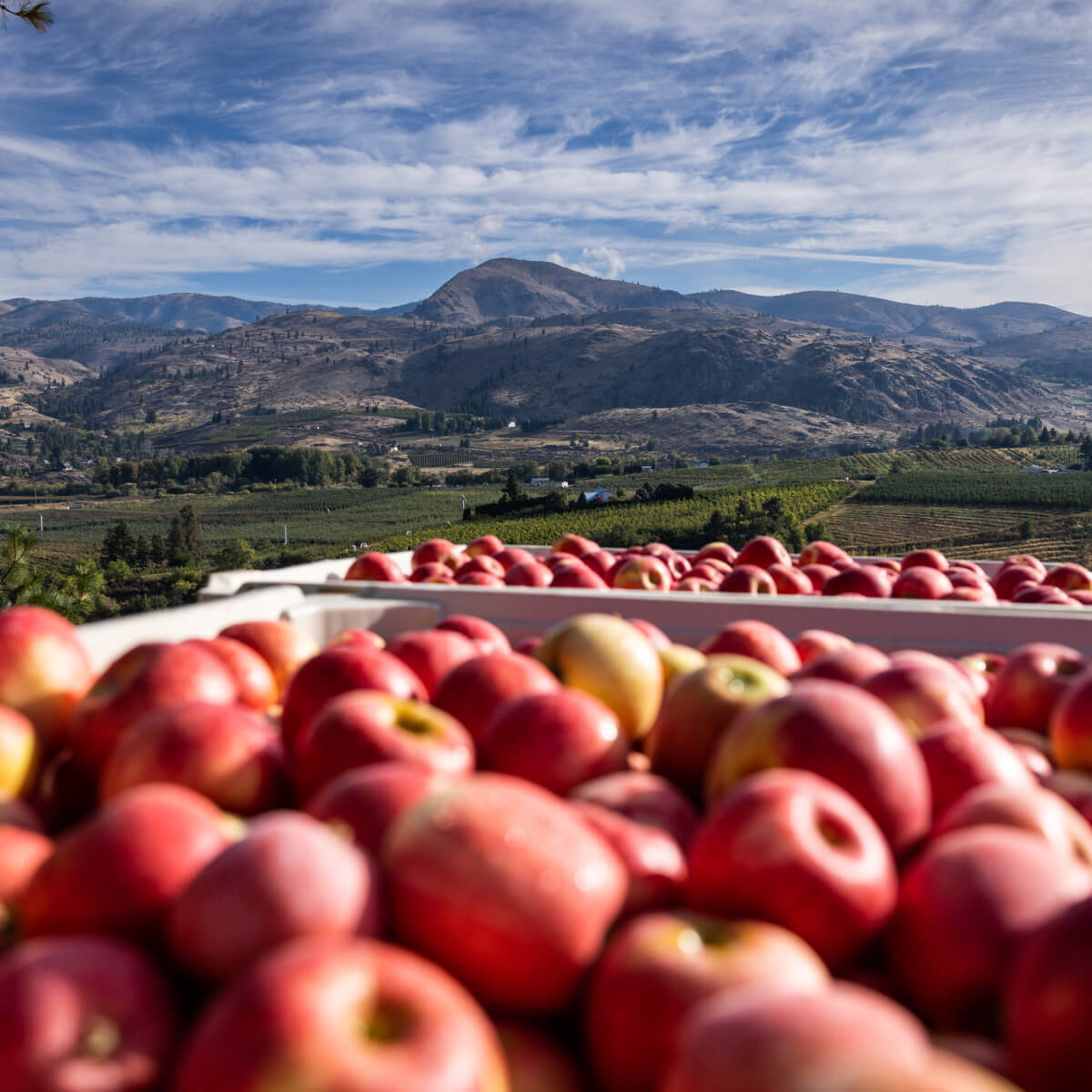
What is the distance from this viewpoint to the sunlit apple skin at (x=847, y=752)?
6.97 ft

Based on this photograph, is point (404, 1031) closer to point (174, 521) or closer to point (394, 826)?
point (394, 826)

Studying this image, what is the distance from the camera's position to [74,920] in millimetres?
1680

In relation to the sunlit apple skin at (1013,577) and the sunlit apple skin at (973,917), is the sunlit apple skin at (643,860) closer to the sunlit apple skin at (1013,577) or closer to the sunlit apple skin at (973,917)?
the sunlit apple skin at (973,917)

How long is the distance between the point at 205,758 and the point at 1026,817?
1810mm

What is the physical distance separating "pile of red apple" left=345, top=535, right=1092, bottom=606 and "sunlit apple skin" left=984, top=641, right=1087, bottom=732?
7.67 ft

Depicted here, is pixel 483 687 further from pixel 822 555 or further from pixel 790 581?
pixel 822 555

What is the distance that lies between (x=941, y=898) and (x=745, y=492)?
8975 centimetres

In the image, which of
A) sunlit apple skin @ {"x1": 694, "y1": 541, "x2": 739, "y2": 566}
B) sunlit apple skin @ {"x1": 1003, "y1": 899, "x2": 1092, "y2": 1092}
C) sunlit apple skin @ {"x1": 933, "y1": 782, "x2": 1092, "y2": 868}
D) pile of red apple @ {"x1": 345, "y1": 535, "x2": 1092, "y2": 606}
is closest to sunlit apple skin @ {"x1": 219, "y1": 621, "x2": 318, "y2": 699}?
pile of red apple @ {"x1": 345, "y1": 535, "x2": 1092, "y2": 606}

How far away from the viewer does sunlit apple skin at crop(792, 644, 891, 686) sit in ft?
10.2

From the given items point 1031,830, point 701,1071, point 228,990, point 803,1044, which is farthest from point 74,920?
point 1031,830

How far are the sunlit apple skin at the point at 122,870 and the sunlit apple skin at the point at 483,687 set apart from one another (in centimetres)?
101

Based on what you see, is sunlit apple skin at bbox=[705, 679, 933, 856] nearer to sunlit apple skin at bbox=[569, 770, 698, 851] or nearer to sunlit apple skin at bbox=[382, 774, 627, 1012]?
sunlit apple skin at bbox=[569, 770, 698, 851]

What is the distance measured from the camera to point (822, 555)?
825 centimetres

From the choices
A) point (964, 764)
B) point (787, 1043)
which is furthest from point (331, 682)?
point (787, 1043)
